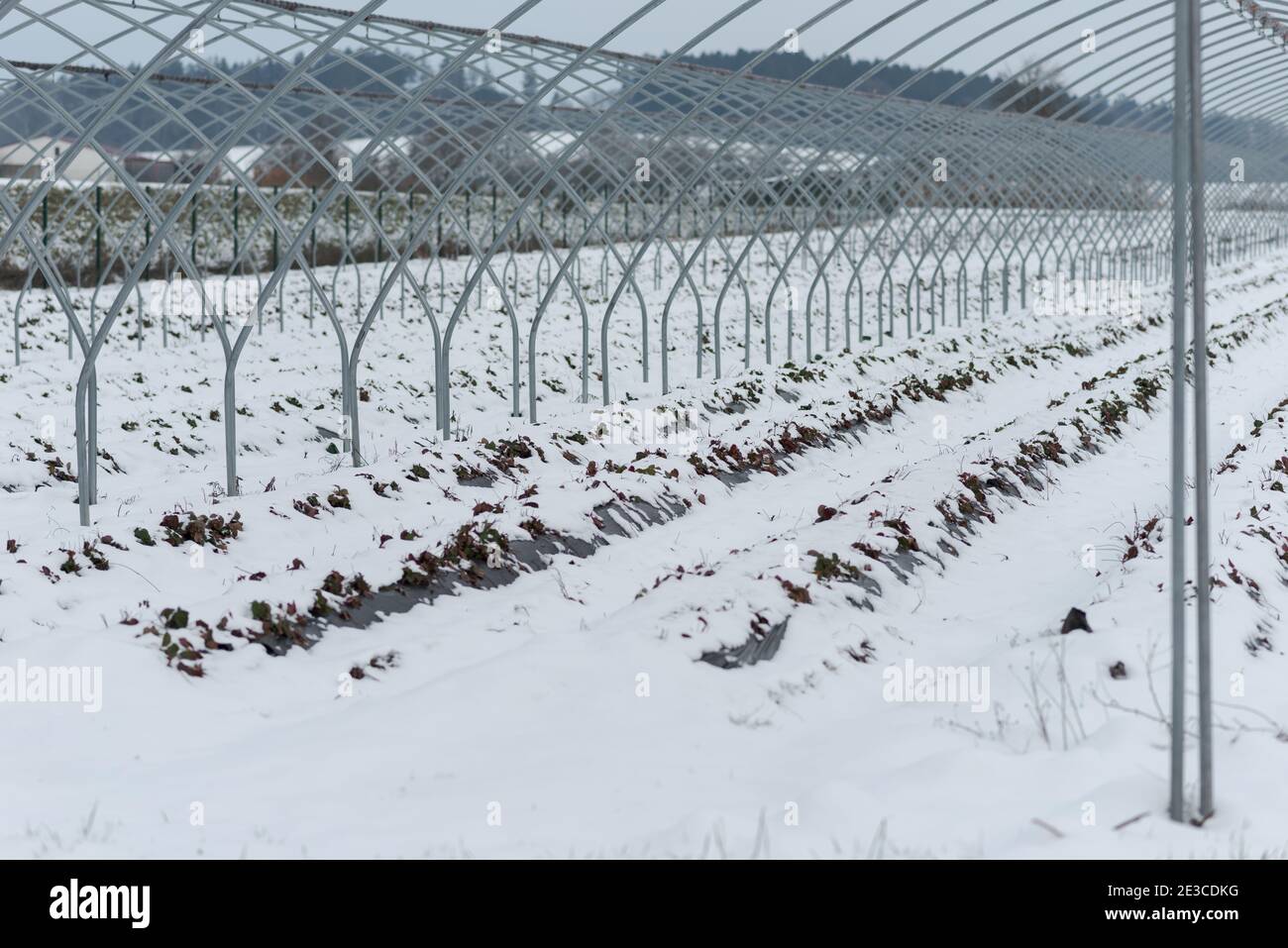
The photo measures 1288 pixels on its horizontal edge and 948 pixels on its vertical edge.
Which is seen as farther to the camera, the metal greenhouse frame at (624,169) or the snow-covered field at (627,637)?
the metal greenhouse frame at (624,169)

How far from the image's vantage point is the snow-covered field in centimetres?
423

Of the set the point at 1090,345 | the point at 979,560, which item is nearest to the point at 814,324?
the point at 1090,345

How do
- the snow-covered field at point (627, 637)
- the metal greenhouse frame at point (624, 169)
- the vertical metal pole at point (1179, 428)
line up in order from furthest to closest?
the metal greenhouse frame at point (624, 169) < the snow-covered field at point (627, 637) < the vertical metal pole at point (1179, 428)

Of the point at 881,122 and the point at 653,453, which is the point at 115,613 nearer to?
the point at 653,453

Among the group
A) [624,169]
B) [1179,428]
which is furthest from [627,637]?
[624,169]

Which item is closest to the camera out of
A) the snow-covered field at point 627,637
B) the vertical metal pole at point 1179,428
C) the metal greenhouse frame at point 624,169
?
the vertical metal pole at point 1179,428

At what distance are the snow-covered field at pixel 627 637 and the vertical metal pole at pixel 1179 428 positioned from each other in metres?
0.20

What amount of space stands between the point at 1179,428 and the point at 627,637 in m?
2.70

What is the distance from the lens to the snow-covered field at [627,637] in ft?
13.9

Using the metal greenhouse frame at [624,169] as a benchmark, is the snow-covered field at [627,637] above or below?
below

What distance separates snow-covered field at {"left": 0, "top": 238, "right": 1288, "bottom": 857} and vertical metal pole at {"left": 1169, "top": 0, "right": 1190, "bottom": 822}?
200 mm

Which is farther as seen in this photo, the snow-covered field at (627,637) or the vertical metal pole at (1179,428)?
the snow-covered field at (627,637)

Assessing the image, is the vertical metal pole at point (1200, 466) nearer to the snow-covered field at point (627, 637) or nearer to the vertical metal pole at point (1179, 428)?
the vertical metal pole at point (1179, 428)

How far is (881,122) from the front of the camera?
26438 millimetres
